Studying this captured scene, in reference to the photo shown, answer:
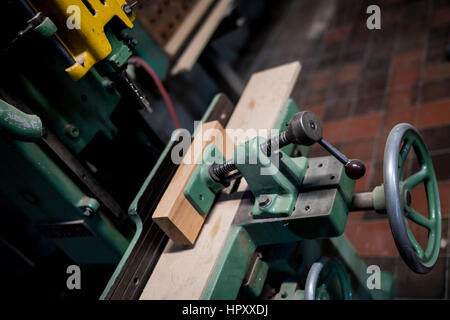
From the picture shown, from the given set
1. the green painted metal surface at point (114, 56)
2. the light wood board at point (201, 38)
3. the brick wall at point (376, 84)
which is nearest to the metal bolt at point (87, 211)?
the green painted metal surface at point (114, 56)

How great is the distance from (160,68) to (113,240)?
3.17 ft

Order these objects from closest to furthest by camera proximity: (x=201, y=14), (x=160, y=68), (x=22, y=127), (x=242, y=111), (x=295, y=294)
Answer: (x=22, y=127), (x=295, y=294), (x=242, y=111), (x=160, y=68), (x=201, y=14)

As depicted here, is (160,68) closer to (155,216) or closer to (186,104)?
(186,104)

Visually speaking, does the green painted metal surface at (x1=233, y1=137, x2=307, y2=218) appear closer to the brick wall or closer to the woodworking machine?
the woodworking machine

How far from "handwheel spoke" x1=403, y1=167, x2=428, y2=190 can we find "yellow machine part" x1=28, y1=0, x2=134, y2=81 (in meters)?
0.77

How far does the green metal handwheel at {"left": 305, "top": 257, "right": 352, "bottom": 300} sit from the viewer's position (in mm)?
1003

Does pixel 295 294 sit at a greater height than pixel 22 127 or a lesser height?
lesser

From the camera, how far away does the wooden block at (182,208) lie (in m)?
0.99

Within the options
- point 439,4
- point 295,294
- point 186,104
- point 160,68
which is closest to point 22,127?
point 295,294

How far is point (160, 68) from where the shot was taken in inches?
77.4

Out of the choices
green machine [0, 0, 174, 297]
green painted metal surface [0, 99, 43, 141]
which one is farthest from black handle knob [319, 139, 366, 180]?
green painted metal surface [0, 99, 43, 141]

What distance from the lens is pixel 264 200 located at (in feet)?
3.17

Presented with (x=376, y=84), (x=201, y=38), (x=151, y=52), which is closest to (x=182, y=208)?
(x=151, y=52)

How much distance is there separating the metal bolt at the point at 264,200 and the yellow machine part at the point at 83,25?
1.65 ft
